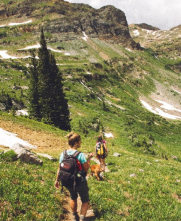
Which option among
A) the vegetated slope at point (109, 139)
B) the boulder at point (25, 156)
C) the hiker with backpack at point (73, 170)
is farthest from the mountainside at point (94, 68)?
the hiker with backpack at point (73, 170)

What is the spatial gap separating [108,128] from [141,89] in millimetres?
73274

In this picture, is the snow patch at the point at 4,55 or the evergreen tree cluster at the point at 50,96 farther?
the snow patch at the point at 4,55

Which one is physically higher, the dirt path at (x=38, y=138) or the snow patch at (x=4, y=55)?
the snow patch at (x=4, y=55)

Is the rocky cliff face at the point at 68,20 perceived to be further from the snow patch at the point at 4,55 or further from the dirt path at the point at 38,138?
the dirt path at the point at 38,138

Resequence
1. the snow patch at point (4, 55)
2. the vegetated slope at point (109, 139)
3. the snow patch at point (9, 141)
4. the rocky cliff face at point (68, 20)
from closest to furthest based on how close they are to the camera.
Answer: the vegetated slope at point (109, 139)
the snow patch at point (9, 141)
the snow patch at point (4, 55)
the rocky cliff face at point (68, 20)

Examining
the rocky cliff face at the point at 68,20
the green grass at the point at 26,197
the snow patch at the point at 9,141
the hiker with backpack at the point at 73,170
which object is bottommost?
the snow patch at the point at 9,141

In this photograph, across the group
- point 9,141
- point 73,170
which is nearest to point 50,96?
point 9,141

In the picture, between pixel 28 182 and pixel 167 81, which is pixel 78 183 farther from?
pixel 167 81

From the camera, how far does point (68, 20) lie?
14100cm

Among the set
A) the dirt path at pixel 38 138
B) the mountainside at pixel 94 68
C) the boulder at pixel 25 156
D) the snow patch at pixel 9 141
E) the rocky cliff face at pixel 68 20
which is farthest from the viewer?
the rocky cliff face at pixel 68 20

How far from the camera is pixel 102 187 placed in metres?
9.12

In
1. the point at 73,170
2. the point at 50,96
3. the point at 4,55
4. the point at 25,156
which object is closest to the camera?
the point at 73,170

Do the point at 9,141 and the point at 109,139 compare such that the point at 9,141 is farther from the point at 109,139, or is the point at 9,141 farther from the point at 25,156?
the point at 109,139

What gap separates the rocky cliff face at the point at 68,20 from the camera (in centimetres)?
13612
